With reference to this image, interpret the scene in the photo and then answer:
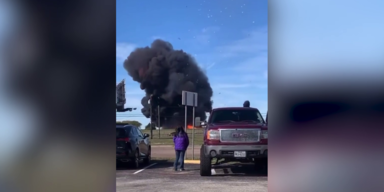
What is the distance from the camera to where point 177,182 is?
5.74m

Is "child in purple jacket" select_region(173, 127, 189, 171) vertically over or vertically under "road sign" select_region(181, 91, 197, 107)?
under

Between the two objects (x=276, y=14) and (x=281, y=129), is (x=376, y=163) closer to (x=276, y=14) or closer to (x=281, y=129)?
(x=281, y=129)

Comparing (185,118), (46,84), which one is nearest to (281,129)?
(46,84)

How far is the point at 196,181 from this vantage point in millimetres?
6016

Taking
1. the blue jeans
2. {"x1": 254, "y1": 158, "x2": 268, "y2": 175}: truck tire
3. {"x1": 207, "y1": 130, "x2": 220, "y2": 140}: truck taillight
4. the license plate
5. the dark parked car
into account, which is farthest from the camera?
the dark parked car

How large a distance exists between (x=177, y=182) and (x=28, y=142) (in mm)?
3096

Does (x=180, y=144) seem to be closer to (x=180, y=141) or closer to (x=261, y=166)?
(x=180, y=141)

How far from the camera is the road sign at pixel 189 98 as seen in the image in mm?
6600

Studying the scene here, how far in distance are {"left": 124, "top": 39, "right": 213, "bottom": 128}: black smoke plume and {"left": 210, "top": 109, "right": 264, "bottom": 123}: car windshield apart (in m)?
0.26

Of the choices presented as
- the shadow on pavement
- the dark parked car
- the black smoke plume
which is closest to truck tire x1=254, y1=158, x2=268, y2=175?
the shadow on pavement

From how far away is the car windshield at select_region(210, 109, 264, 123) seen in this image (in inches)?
274

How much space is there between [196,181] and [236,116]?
1762 millimetres

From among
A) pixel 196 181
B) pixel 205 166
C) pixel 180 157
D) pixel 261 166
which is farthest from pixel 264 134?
pixel 180 157

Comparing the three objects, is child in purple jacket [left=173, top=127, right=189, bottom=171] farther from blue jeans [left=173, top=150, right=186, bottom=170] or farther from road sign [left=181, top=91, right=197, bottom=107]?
road sign [left=181, top=91, right=197, bottom=107]
